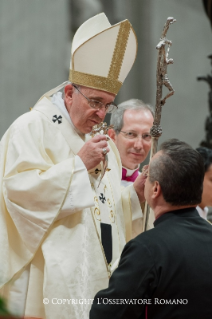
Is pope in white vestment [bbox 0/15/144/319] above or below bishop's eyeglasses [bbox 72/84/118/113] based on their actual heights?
below

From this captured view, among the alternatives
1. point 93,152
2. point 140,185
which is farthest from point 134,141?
point 93,152

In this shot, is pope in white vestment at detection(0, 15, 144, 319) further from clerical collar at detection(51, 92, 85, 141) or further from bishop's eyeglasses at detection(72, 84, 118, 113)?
bishop's eyeglasses at detection(72, 84, 118, 113)

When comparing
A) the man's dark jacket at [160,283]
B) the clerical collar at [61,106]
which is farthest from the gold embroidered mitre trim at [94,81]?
the man's dark jacket at [160,283]

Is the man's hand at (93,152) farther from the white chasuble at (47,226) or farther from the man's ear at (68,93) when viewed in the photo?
the man's ear at (68,93)

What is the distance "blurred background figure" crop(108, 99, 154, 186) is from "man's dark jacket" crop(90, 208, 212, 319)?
7.79ft

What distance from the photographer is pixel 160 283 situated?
2.61 meters

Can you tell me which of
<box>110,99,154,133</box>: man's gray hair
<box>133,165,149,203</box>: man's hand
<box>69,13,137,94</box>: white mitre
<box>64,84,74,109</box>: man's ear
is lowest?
<box>133,165,149,203</box>: man's hand

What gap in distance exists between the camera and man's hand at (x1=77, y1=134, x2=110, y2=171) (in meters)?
3.55

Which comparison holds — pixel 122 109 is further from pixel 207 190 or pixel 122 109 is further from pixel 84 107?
pixel 84 107

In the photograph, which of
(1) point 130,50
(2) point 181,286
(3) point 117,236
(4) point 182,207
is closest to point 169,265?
(2) point 181,286

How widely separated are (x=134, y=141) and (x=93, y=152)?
1495mm

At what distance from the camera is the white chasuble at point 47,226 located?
347 cm

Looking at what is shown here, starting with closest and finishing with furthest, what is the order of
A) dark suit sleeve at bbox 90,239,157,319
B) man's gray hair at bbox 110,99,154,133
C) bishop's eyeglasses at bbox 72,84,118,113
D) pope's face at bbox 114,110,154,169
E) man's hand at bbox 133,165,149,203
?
1. dark suit sleeve at bbox 90,239,157,319
2. bishop's eyeglasses at bbox 72,84,118,113
3. man's hand at bbox 133,165,149,203
4. pope's face at bbox 114,110,154,169
5. man's gray hair at bbox 110,99,154,133

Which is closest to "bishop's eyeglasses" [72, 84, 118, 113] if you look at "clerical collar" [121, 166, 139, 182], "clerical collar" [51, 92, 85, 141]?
"clerical collar" [51, 92, 85, 141]
